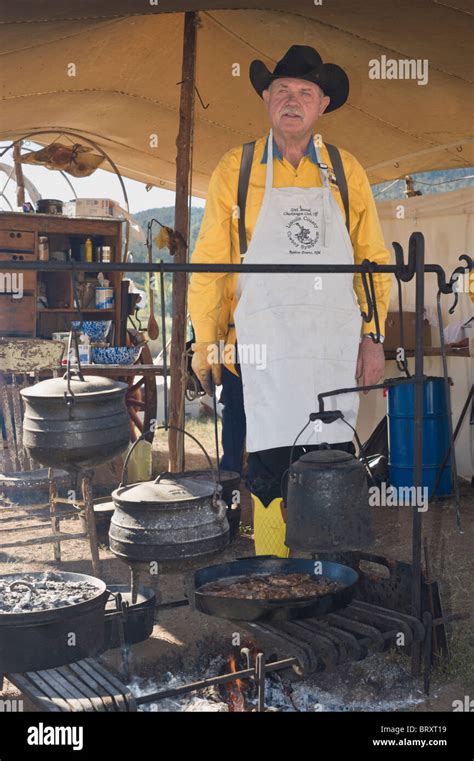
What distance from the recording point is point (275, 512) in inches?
147

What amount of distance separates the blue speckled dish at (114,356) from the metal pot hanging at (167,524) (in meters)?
3.94

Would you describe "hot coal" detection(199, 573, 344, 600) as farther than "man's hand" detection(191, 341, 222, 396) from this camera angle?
No

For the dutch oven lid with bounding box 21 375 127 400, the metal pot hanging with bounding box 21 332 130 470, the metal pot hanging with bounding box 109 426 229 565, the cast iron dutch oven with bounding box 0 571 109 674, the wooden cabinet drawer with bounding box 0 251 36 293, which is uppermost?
the wooden cabinet drawer with bounding box 0 251 36 293

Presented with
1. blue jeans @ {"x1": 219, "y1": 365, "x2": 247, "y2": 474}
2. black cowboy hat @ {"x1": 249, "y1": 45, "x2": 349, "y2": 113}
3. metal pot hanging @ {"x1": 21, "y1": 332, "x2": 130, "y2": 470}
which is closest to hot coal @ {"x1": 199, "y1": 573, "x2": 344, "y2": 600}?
metal pot hanging @ {"x1": 21, "y1": 332, "x2": 130, "y2": 470}

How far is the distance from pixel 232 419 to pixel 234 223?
5.82 feet

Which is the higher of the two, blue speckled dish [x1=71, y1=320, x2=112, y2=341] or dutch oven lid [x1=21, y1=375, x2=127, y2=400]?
blue speckled dish [x1=71, y1=320, x2=112, y2=341]

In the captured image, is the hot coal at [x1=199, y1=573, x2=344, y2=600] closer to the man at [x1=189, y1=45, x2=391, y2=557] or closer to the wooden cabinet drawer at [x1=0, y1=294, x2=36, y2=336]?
the man at [x1=189, y1=45, x2=391, y2=557]

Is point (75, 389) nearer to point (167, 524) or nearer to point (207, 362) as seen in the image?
point (207, 362)

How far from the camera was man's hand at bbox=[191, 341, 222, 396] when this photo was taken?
3.68 meters

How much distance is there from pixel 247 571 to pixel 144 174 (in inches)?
272

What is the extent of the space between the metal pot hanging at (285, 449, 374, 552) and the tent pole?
2343 millimetres

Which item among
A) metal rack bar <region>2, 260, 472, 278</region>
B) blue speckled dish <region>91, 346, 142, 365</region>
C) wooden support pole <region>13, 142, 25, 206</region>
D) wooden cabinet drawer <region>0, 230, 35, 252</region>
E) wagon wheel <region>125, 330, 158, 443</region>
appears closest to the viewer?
metal rack bar <region>2, 260, 472, 278</region>

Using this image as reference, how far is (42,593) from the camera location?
11.1ft
